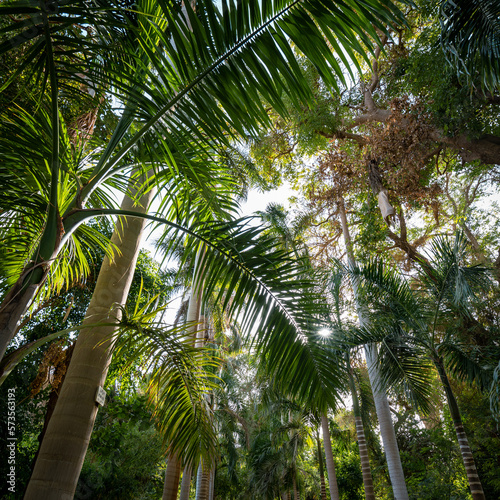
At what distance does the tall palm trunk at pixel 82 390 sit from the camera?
226cm

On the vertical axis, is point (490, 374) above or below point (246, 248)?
above

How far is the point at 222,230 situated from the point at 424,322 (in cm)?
558

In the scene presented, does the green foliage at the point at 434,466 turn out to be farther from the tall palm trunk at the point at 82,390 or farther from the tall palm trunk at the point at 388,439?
the tall palm trunk at the point at 82,390

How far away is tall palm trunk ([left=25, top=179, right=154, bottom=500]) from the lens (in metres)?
2.26

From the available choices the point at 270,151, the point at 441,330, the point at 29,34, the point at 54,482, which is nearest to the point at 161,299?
the point at 270,151

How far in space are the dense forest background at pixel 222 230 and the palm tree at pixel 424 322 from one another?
4 cm

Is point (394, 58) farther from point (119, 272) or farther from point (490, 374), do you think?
point (119, 272)

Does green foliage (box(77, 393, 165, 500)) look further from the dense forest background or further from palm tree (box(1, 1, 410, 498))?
palm tree (box(1, 1, 410, 498))

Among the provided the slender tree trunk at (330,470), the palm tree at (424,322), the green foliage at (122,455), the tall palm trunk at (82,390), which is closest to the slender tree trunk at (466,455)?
the palm tree at (424,322)

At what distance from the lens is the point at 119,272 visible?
3164 mm

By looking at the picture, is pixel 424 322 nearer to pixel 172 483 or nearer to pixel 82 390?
pixel 172 483

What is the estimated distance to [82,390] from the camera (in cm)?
260

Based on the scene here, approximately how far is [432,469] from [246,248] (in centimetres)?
1470

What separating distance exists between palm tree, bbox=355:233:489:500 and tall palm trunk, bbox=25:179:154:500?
15.9 ft
